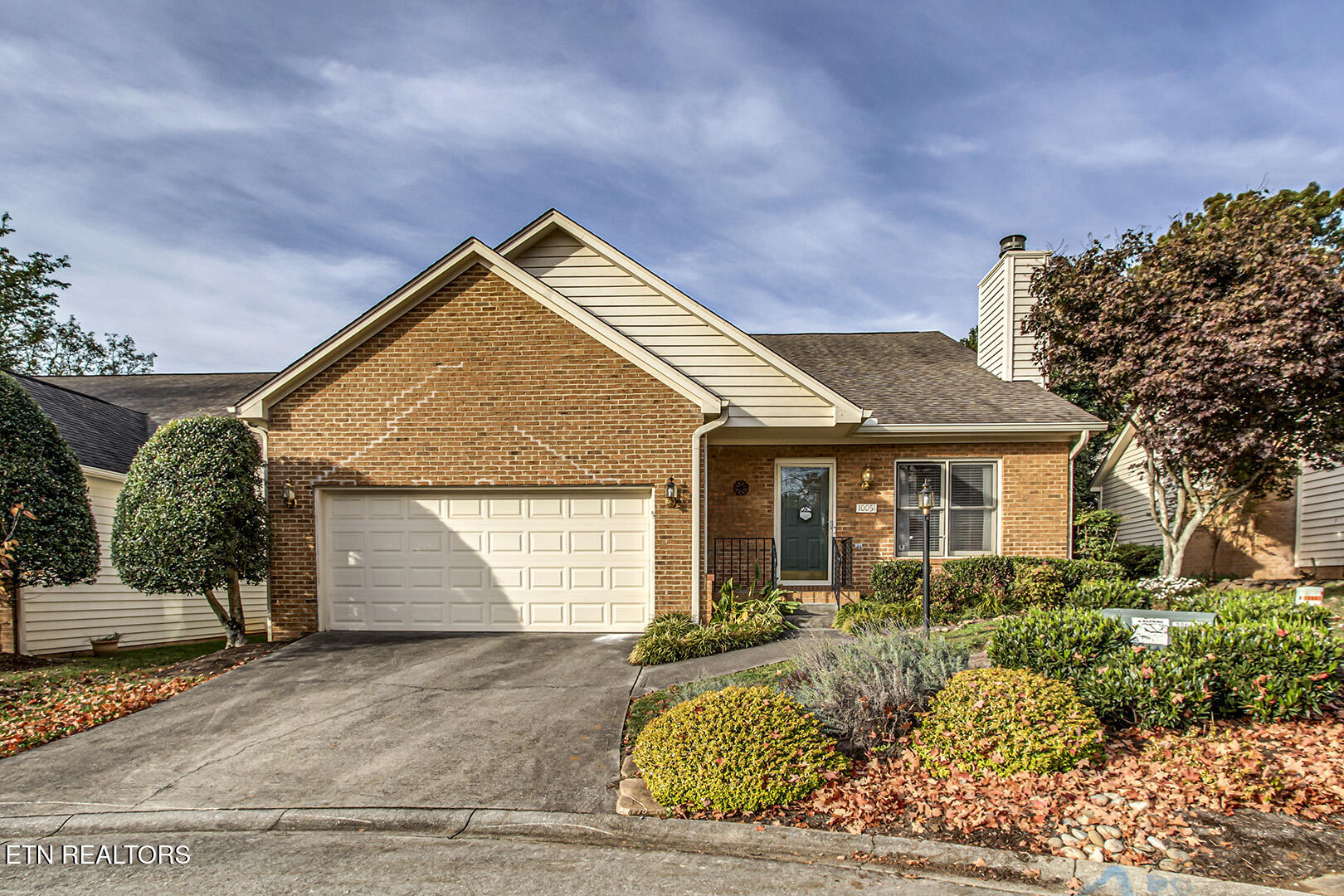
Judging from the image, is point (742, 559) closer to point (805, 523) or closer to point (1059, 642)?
point (805, 523)

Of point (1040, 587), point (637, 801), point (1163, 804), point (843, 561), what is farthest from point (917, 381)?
point (637, 801)

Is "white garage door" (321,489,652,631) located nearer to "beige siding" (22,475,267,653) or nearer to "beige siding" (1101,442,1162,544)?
"beige siding" (22,475,267,653)

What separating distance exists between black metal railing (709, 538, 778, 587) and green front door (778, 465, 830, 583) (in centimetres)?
32

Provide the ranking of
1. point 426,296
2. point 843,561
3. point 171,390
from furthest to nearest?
point 171,390 < point 843,561 < point 426,296

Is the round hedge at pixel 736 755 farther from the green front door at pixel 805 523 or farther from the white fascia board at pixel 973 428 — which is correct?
the white fascia board at pixel 973 428

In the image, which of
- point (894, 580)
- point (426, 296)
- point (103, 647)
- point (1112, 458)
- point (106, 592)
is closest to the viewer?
point (426, 296)

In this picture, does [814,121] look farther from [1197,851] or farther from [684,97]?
[1197,851]

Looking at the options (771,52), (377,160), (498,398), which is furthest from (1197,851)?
(377,160)

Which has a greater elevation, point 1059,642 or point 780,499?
point 780,499

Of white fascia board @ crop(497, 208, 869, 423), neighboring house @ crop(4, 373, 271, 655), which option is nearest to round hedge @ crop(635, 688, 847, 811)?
white fascia board @ crop(497, 208, 869, 423)

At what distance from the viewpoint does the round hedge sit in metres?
4.67

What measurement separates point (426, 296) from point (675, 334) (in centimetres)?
386

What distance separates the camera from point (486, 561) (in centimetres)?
998

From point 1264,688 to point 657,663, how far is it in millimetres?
5719
